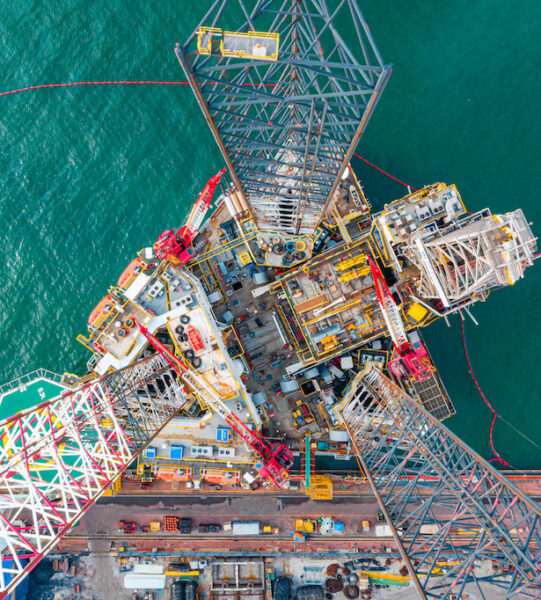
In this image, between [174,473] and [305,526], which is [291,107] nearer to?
[174,473]

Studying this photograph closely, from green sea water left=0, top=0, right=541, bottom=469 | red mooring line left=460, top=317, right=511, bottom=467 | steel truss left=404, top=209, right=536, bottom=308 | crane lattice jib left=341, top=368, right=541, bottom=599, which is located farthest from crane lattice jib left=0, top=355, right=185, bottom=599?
red mooring line left=460, top=317, right=511, bottom=467

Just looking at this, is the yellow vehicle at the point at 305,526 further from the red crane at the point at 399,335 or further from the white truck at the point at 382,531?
the red crane at the point at 399,335

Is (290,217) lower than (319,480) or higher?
higher

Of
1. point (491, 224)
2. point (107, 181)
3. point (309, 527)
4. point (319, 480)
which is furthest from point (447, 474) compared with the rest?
point (107, 181)

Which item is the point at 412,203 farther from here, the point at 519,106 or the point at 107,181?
the point at 107,181

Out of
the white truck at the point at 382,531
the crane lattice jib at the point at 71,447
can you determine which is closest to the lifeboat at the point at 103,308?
the crane lattice jib at the point at 71,447

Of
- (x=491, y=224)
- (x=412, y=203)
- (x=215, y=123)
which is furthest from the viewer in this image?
(x=412, y=203)
